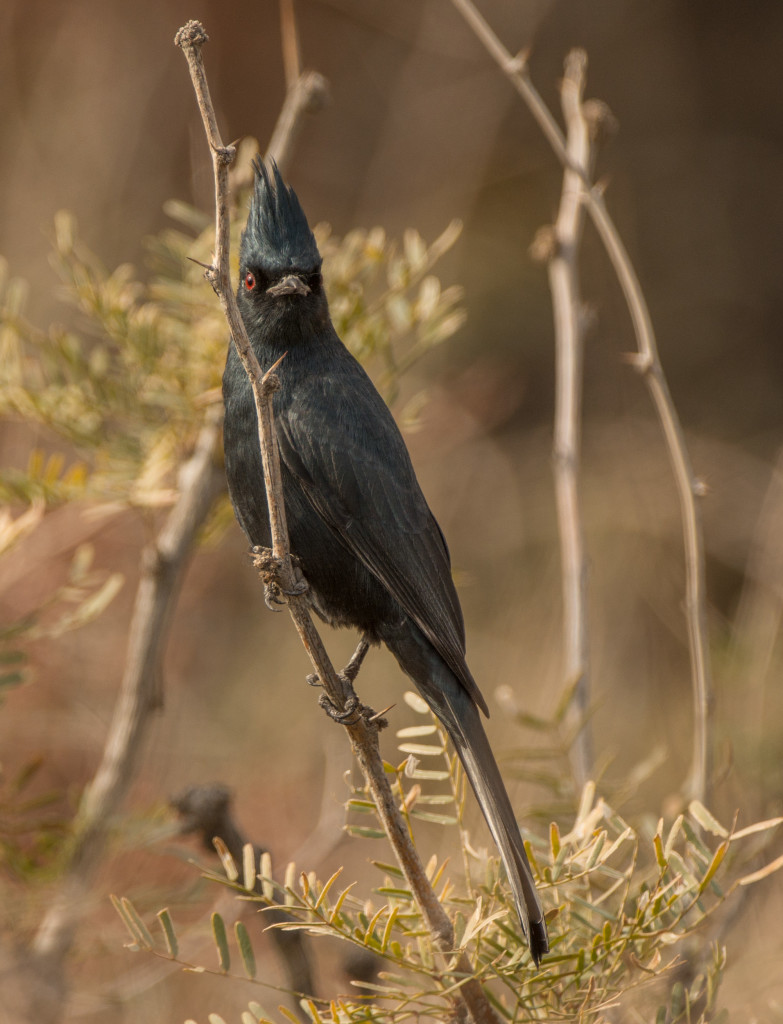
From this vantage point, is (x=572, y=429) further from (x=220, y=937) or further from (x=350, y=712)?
(x=220, y=937)

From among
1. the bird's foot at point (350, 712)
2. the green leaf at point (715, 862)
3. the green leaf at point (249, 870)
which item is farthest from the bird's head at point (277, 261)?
the green leaf at point (715, 862)

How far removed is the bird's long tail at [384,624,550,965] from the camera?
5.95 ft

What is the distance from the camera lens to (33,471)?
263 cm

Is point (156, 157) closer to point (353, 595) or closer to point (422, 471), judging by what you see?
point (422, 471)

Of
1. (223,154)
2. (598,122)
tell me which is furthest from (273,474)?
(598,122)

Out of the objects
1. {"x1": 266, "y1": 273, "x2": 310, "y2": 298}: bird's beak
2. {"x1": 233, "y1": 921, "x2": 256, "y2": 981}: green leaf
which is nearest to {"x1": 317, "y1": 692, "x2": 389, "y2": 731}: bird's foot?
{"x1": 233, "y1": 921, "x2": 256, "y2": 981}: green leaf

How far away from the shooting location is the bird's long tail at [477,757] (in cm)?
181

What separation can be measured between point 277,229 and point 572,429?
3.10ft

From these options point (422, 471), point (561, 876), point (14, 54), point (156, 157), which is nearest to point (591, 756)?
point (561, 876)

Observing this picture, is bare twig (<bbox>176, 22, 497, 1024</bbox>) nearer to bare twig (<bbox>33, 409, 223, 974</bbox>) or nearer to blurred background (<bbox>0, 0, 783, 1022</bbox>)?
bare twig (<bbox>33, 409, 223, 974</bbox>)

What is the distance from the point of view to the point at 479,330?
29.9 feet

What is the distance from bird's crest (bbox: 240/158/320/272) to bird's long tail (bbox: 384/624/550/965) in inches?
39.4

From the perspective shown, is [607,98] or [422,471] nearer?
[422,471]

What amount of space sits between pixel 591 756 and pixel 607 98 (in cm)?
823
